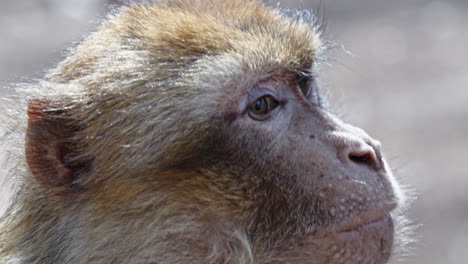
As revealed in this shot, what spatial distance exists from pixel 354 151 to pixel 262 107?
406 millimetres

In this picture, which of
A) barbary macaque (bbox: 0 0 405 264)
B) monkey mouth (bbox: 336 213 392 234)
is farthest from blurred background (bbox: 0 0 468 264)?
monkey mouth (bbox: 336 213 392 234)

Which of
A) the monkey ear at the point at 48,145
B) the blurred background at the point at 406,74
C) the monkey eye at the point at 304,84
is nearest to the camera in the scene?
the monkey ear at the point at 48,145

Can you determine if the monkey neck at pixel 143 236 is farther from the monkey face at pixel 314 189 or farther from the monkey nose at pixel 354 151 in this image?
the monkey nose at pixel 354 151

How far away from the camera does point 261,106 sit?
3.65 metres

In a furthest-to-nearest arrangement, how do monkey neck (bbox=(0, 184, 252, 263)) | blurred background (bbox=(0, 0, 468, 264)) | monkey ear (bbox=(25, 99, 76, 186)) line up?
blurred background (bbox=(0, 0, 468, 264)) → monkey ear (bbox=(25, 99, 76, 186)) → monkey neck (bbox=(0, 184, 252, 263))

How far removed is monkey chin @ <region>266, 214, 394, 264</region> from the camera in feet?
11.3

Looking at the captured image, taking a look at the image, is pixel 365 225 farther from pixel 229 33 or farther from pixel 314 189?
pixel 229 33

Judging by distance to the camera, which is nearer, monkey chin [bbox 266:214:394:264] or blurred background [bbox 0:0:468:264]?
monkey chin [bbox 266:214:394:264]

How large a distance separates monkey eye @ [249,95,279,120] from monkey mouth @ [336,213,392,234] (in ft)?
1.73

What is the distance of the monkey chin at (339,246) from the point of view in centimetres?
343

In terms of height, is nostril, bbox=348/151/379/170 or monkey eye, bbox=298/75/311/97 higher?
monkey eye, bbox=298/75/311/97

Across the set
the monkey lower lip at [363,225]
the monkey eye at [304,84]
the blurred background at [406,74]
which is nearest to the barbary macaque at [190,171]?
the monkey lower lip at [363,225]

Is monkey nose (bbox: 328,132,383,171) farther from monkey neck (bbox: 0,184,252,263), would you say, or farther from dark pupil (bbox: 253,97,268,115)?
monkey neck (bbox: 0,184,252,263)

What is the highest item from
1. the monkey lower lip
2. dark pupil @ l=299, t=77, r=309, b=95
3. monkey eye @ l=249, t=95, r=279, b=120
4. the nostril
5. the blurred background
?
the blurred background
